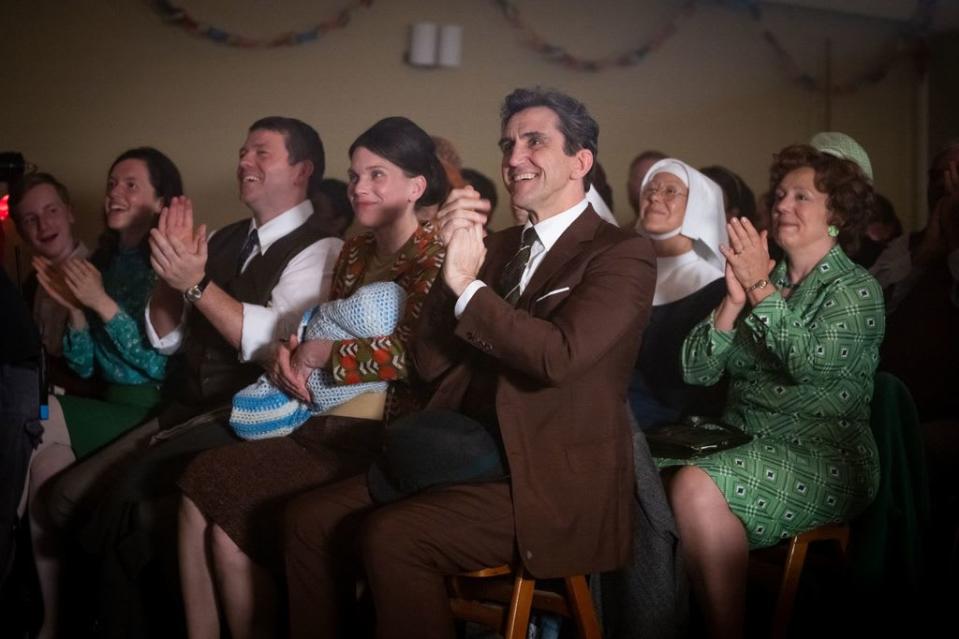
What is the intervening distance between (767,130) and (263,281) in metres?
1.63

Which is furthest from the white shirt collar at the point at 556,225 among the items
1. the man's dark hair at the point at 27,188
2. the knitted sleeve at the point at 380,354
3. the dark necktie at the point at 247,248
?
the man's dark hair at the point at 27,188

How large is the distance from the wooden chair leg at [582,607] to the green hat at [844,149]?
105cm

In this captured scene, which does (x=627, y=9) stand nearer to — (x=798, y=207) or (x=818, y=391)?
(x=798, y=207)

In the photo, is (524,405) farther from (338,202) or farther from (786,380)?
(338,202)

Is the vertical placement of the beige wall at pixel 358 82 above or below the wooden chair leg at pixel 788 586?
above

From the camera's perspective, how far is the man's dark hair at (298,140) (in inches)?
112

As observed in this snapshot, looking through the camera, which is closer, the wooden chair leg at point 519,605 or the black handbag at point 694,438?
the wooden chair leg at point 519,605

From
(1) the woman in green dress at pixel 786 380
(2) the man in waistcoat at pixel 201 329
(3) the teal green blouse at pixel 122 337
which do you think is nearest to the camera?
(1) the woman in green dress at pixel 786 380

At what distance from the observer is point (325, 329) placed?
2.27 metres

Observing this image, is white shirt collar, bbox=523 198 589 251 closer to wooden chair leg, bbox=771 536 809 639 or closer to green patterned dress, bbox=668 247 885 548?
green patterned dress, bbox=668 247 885 548

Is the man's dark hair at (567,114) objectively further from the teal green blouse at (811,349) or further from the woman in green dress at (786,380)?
the teal green blouse at (811,349)

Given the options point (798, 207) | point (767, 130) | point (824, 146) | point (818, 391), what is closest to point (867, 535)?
point (818, 391)

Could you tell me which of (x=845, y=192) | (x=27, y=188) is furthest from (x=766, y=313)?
(x=27, y=188)

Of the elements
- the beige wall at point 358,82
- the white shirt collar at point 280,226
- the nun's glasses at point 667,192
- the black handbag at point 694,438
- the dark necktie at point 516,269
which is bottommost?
the black handbag at point 694,438
